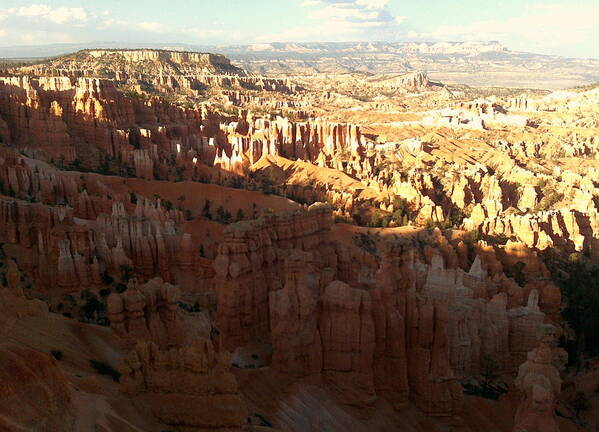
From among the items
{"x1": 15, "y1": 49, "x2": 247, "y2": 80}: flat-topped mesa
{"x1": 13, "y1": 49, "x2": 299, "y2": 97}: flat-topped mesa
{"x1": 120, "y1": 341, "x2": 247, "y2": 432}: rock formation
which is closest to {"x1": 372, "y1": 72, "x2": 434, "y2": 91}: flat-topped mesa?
{"x1": 13, "y1": 49, "x2": 299, "y2": 97}: flat-topped mesa

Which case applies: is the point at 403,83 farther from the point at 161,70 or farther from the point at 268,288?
the point at 268,288

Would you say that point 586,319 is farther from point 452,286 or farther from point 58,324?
point 58,324

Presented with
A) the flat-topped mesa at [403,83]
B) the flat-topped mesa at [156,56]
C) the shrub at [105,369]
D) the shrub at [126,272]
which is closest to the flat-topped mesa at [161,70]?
the flat-topped mesa at [156,56]

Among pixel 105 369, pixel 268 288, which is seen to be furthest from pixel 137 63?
pixel 105 369

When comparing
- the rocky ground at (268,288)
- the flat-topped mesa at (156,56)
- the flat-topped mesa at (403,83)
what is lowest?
the rocky ground at (268,288)

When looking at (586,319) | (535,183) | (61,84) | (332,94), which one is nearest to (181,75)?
(332,94)

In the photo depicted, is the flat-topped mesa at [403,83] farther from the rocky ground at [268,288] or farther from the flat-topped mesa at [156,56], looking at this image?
the rocky ground at [268,288]
